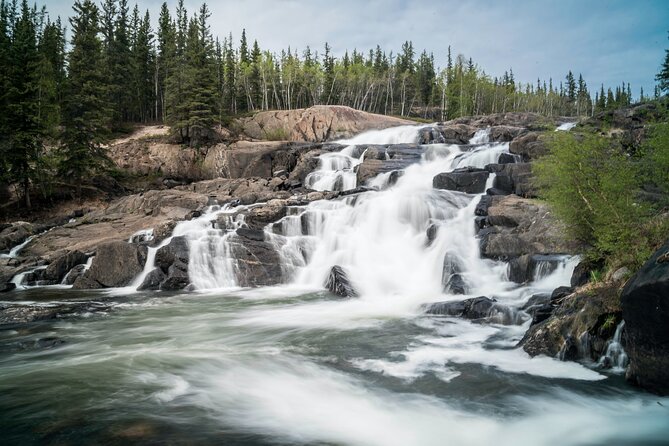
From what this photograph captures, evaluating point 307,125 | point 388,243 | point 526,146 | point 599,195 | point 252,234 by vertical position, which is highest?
point 307,125

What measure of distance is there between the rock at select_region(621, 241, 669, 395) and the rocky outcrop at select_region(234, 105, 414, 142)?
42.0 m

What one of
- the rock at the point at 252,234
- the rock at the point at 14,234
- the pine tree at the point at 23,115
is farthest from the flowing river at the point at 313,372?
the pine tree at the point at 23,115

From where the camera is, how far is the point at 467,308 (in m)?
11.6

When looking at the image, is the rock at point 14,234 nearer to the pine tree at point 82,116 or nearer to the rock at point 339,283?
the pine tree at point 82,116

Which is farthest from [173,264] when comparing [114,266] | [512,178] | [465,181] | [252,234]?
[512,178]

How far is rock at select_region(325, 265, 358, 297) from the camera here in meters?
15.5

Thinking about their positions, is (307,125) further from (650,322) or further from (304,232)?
(650,322)

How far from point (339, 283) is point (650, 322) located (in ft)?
35.2

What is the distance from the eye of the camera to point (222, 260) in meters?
18.2

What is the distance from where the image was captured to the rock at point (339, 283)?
50.9 ft

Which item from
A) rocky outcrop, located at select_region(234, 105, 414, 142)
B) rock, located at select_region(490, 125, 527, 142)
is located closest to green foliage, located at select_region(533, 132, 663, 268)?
rock, located at select_region(490, 125, 527, 142)

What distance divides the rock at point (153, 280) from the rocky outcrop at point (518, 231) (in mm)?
12310

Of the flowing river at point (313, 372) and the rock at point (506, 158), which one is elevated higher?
the rock at point (506, 158)

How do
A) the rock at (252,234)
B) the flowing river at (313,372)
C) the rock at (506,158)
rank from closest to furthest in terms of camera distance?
1. the flowing river at (313,372)
2. the rock at (252,234)
3. the rock at (506,158)
